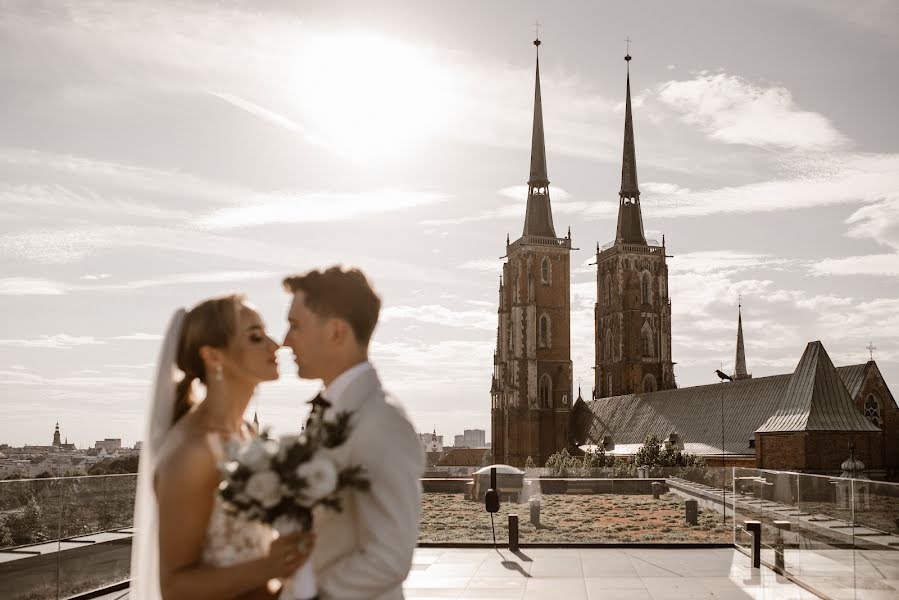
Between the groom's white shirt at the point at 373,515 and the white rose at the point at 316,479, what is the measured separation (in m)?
0.12

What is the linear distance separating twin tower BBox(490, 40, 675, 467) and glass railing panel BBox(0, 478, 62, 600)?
242 ft

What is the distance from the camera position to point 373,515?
292 centimetres

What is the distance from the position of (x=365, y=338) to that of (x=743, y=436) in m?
64.3

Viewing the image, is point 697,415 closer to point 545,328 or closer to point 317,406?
point 545,328

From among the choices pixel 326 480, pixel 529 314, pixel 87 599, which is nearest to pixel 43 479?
pixel 87 599

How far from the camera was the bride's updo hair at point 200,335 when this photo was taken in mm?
3359

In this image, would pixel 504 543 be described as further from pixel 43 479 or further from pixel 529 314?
pixel 529 314

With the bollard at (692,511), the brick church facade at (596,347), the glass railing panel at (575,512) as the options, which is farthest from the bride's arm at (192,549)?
the brick church facade at (596,347)

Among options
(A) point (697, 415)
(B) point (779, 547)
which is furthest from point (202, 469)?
(A) point (697, 415)

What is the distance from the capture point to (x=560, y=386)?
8575 cm

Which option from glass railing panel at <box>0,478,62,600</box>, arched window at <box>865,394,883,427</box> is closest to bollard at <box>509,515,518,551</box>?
glass railing panel at <box>0,478,62,600</box>

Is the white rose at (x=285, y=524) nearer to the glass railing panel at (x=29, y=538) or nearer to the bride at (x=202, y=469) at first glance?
the bride at (x=202, y=469)

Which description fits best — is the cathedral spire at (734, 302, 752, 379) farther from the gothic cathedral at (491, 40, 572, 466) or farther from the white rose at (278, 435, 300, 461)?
the white rose at (278, 435, 300, 461)

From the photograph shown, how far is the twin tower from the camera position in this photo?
8475 cm
